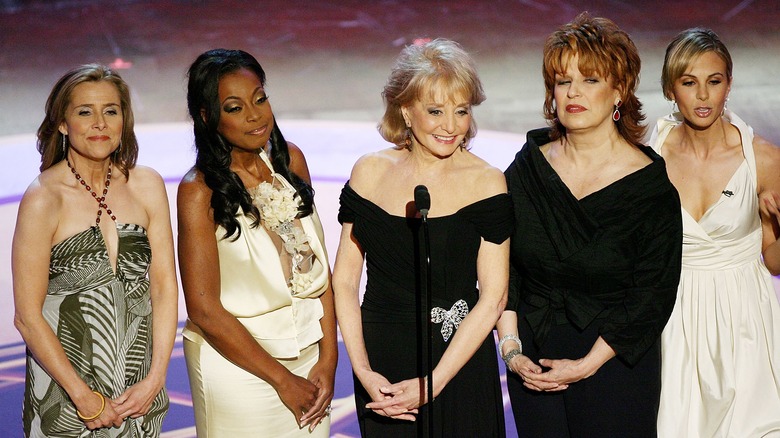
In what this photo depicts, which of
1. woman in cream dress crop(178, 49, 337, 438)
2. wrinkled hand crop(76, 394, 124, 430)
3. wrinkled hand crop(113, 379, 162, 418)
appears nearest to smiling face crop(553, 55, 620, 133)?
woman in cream dress crop(178, 49, 337, 438)

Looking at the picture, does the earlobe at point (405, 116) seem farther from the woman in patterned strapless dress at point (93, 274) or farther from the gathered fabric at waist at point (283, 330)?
the woman in patterned strapless dress at point (93, 274)

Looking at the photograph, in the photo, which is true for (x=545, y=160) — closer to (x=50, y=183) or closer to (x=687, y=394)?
(x=687, y=394)

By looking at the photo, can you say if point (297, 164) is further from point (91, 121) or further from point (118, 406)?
point (118, 406)

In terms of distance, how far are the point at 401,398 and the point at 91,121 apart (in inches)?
50.8

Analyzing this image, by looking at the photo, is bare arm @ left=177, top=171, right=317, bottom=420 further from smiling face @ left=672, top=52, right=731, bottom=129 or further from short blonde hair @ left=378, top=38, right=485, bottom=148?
smiling face @ left=672, top=52, right=731, bottom=129

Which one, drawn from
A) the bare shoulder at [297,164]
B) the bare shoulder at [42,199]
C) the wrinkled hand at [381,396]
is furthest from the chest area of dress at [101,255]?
the wrinkled hand at [381,396]

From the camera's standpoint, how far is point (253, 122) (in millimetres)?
3012

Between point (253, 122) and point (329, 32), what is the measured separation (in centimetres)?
437

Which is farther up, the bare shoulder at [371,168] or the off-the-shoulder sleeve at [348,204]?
the bare shoulder at [371,168]

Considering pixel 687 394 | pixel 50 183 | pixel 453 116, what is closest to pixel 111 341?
pixel 50 183

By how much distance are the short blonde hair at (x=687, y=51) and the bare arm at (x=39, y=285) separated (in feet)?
6.84

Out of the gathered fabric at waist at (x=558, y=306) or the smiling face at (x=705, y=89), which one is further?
the smiling face at (x=705, y=89)

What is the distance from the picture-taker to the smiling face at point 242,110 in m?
3.00

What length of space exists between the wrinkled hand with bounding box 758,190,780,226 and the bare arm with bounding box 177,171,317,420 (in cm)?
171
